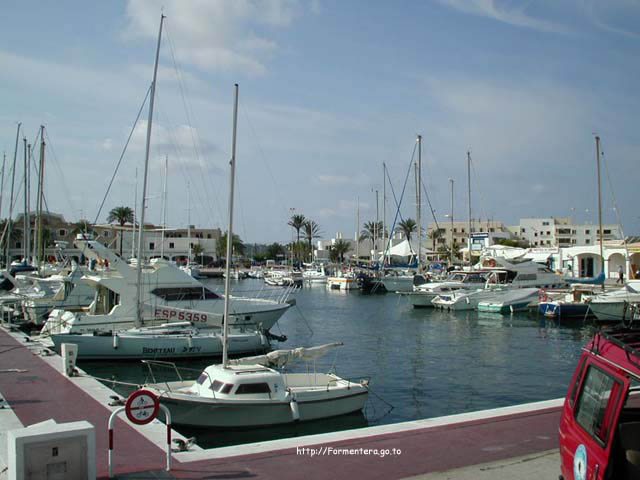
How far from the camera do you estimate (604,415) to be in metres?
5.46

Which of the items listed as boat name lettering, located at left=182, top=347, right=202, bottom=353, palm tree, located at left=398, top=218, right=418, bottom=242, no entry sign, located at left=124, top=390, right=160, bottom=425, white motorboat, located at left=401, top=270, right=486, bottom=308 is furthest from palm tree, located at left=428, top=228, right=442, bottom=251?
no entry sign, located at left=124, top=390, right=160, bottom=425

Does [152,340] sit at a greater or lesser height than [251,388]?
lesser

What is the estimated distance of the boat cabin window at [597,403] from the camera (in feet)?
17.6

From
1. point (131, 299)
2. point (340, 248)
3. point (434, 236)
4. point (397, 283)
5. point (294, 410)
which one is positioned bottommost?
point (294, 410)

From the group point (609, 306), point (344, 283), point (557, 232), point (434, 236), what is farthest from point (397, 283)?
point (557, 232)

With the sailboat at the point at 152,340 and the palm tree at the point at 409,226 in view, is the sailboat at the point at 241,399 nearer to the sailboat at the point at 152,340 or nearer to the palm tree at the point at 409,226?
the sailboat at the point at 152,340

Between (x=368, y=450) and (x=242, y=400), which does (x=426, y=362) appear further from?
(x=368, y=450)

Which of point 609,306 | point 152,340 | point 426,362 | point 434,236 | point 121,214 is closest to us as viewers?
point 152,340

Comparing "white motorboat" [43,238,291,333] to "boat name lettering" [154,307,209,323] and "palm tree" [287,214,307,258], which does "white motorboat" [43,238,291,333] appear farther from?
"palm tree" [287,214,307,258]

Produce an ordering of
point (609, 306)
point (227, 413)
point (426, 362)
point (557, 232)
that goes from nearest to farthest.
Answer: point (227, 413), point (426, 362), point (609, 306), point (557, 232)

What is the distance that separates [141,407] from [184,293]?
19.9m

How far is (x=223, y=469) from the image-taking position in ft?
28.1

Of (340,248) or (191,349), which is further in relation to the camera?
(340,248)

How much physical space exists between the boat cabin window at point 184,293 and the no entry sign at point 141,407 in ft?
63.8
